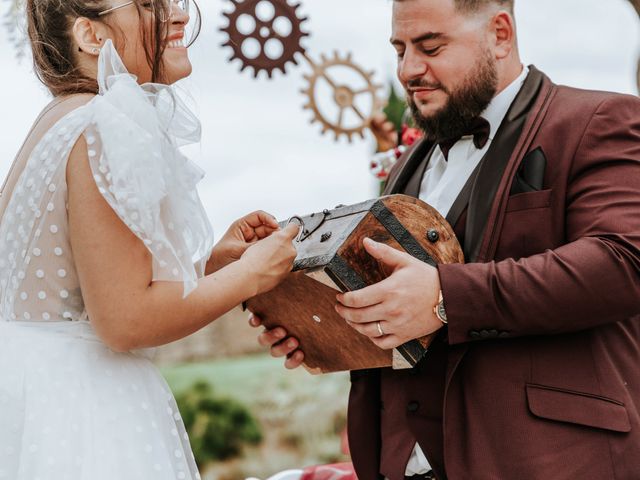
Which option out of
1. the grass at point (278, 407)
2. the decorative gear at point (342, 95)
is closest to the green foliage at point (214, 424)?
the grass at point (278, 407)

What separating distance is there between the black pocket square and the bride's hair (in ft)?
3.32

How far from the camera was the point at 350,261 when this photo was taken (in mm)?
2123

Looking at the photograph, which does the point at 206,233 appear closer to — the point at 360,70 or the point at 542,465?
the point at 542,465

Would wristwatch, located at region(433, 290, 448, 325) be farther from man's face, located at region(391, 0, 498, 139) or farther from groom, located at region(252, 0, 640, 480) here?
man's face, located at region(391, 0, 498, 139)

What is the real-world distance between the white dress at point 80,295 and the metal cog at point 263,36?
1585mm

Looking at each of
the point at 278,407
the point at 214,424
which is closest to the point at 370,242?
the point at 214,424

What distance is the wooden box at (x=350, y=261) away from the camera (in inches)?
84.0

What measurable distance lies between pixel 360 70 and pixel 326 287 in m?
2.22

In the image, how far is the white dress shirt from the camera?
2590 mm

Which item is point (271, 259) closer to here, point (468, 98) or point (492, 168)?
point (492, 168)

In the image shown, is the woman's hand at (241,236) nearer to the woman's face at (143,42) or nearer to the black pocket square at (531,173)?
the woman's face at (143,42)

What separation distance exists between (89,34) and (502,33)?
130 centimetres

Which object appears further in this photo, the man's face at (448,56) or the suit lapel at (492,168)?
the man's face at (448,56)

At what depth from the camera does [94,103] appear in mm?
2002
